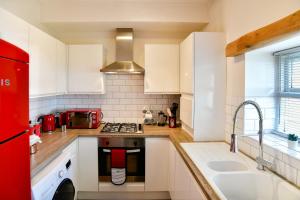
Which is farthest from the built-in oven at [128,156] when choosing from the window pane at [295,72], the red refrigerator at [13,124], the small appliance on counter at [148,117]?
the window pane at [295,72]

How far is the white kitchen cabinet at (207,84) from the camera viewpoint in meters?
2.07

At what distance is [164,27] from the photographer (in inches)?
110

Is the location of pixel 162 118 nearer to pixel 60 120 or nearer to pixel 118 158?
pixel 118 158

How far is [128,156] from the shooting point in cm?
253

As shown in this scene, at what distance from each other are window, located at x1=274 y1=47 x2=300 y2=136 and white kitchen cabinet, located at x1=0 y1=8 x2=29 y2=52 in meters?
2.08

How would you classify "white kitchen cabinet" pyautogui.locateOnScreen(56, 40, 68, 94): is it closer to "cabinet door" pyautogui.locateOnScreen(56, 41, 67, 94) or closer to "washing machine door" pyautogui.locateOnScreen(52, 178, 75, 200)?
"cabinet door" pyautogui.locateOnScreen(56, 41, 67, 94)

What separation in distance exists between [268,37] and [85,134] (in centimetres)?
206

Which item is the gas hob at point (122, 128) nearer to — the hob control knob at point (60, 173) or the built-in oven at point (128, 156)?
the built-in oven at point (128, 156)

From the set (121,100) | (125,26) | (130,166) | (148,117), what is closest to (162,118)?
(148,117)

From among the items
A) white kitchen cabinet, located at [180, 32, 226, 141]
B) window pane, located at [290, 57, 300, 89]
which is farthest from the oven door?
window pane, located at [290, 57, 300, 89]

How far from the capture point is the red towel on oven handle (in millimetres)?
2467

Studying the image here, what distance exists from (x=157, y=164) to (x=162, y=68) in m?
1.22

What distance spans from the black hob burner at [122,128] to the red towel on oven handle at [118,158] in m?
0.25

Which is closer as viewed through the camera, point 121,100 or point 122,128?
point 122,128
